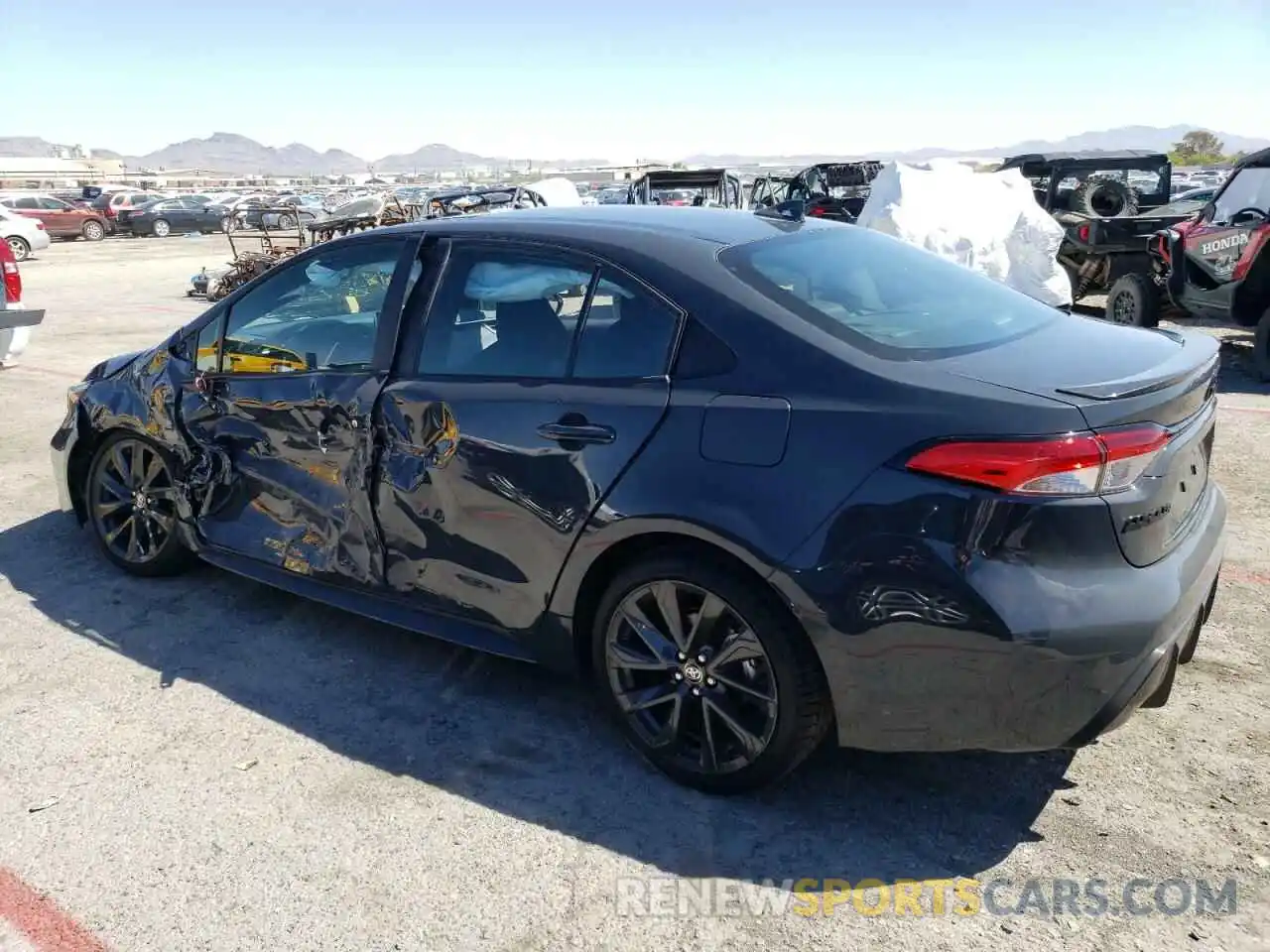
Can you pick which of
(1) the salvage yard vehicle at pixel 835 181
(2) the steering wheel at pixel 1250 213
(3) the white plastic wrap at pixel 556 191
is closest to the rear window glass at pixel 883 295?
(2) the steering wheel at pixel 1250 213

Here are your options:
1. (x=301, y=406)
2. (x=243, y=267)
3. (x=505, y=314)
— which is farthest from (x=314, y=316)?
(x=243, y=267)

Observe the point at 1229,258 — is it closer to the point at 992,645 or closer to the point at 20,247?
the point at 992,645

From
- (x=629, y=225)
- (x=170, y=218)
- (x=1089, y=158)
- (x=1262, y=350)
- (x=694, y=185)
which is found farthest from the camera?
(x=170, y=218)

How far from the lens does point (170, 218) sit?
3956 cm

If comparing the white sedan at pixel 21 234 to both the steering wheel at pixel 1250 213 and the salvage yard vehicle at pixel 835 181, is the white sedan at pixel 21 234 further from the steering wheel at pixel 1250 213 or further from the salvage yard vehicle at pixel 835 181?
the steering wheel at pixel 1250 213

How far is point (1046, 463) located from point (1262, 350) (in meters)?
7.54

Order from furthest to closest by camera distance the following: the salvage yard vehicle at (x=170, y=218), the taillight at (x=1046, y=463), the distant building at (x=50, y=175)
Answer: the distant building at (x=50, y=175), the salvage yard vehicle at (x=170, y=218), the taillight at (x=1046, y=463)

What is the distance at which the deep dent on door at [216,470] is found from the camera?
3664 mm

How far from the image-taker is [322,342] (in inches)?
151

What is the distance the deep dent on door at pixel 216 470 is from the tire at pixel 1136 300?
8.54 meters

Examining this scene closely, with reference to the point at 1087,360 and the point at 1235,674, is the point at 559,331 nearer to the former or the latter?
the point at 1087,360

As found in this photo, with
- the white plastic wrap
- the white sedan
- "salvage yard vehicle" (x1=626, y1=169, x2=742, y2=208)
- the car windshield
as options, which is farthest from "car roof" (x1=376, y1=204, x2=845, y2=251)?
the white sedan

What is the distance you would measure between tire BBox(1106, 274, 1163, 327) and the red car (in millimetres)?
34849

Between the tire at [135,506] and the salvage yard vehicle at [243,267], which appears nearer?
the tire at [135,506]
